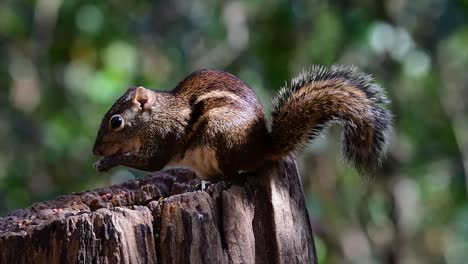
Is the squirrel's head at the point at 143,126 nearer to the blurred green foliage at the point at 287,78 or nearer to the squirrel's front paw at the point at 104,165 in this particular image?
the squirrel's front paw at the point at 104,165

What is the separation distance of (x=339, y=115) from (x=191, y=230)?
2.55 feet

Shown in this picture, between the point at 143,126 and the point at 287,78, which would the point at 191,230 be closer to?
the point at 143,126

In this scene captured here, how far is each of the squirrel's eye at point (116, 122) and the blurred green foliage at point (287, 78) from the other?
1.71 m

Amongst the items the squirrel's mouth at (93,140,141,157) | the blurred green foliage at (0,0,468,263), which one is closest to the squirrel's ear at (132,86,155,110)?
the squirrel's mouth at (93,140,141,157)

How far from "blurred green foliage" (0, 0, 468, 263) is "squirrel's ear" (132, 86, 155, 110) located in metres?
1.73

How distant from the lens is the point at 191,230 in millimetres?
2408

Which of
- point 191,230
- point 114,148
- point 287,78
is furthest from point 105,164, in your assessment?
point 287,78

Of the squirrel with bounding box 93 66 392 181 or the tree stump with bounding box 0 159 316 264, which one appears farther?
the squirrel with bounding box 93 66 392 181

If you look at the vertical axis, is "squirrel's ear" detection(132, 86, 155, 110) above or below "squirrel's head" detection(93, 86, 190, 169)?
above

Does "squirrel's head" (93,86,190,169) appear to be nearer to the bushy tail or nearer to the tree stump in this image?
the bushy tail

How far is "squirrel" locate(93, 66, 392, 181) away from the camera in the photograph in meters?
2.97

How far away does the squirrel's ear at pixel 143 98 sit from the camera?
11.7ft

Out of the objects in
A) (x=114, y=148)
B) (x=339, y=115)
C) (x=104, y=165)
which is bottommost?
(x=339, y=115)

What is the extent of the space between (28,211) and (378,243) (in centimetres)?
366
